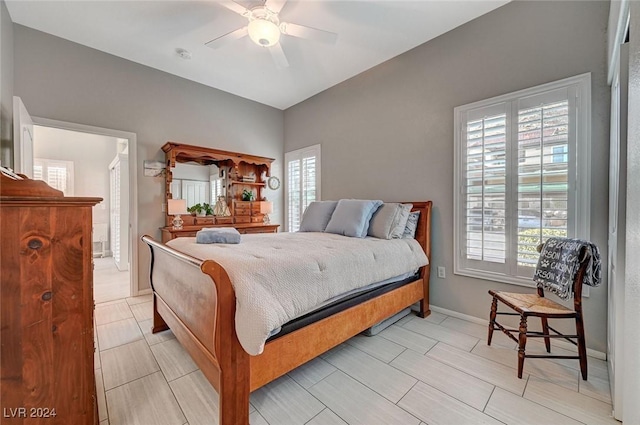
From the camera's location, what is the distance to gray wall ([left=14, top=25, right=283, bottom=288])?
2.82 m

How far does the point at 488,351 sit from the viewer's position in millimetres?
2109

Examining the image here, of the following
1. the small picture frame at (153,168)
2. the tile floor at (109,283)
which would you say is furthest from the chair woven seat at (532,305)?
the tile floor at (109,283)

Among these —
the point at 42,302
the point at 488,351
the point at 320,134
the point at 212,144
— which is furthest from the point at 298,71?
the point at 488,351

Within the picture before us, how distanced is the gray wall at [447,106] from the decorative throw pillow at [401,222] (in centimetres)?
37

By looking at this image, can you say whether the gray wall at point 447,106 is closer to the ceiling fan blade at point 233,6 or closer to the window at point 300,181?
the window at point 300,181

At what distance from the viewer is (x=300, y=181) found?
4691 millimetres

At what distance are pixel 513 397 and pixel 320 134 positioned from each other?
3807mm

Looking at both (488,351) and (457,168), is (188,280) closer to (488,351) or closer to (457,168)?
(488,351)

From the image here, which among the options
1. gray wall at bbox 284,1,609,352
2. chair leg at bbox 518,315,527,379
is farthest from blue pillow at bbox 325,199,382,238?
chair leg at bbox 518,315,527,379

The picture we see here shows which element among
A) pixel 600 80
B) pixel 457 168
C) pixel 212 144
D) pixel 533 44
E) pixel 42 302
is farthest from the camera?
pixel 212 144

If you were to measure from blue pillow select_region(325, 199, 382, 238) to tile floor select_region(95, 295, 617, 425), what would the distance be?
3.42 ft

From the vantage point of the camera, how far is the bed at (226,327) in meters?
1.28

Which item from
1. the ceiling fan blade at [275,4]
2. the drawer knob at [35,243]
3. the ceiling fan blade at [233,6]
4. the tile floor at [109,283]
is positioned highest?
the ceiling fan blade at [233,6]

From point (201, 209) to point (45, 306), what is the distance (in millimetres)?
3136
